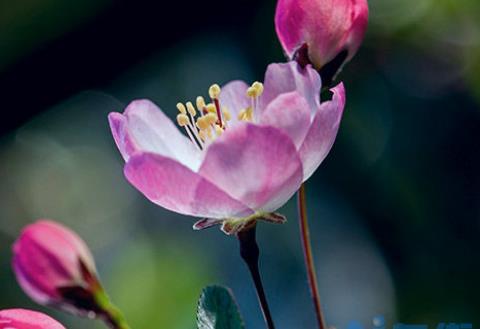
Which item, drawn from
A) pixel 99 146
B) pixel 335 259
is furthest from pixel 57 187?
pixel 335 259

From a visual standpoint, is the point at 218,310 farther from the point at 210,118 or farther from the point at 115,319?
the point at 210,118

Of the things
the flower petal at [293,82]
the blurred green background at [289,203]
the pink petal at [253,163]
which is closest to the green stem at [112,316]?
the pink petal at [253,163]

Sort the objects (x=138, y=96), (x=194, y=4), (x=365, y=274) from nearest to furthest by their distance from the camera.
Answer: (x=194, y=4)
(x=365, y=274)
(x=138, y=96)

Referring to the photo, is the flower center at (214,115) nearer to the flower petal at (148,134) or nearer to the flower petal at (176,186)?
the flower petal at (148,134)

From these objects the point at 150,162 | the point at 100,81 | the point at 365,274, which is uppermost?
the point at 100,81

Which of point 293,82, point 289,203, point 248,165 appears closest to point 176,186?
point 248,165

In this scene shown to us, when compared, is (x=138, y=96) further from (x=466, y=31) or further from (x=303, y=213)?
(x=303, y=213)
